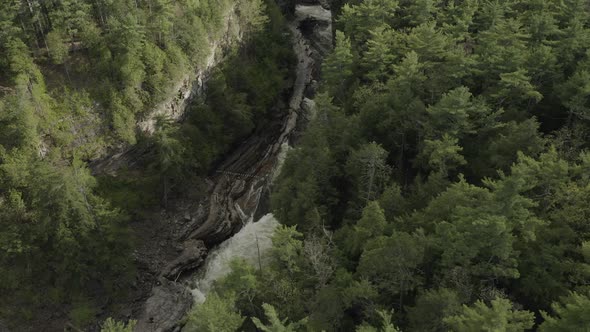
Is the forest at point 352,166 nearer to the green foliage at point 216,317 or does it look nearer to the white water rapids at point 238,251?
the green foliage at point 216,317

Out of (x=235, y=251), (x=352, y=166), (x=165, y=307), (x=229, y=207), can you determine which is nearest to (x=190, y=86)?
(x=229, y=207)

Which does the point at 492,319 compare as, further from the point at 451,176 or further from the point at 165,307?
the point at 165,307

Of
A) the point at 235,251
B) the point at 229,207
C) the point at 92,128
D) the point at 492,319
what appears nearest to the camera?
the point at 492,319

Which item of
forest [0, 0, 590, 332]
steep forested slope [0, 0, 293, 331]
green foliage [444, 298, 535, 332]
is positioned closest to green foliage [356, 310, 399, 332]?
forest [0, 0, 590, 332]

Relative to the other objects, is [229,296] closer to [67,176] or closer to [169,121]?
[67,176]

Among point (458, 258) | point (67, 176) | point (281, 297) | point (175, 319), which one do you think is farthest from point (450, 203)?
point (67, 176)

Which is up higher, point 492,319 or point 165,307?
point 492,319
